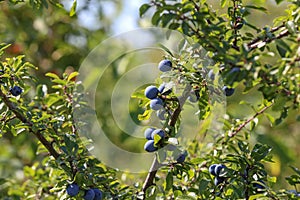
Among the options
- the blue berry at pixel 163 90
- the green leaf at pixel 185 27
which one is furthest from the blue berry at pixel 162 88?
the green leaf at pixel 185 27

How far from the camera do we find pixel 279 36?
987 millimetres

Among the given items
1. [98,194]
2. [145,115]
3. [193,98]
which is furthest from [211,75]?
[98,194]

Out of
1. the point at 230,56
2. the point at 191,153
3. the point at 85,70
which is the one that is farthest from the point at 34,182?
the point at 85,70

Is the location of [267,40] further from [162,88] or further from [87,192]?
[87,192]

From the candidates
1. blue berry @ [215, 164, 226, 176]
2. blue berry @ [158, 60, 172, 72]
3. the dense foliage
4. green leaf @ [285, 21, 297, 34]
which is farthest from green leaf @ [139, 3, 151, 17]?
blue berry @ [215, 164, 226, 176]

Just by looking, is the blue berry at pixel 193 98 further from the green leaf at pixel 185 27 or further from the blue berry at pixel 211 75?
the green leaf at pixel 185 27

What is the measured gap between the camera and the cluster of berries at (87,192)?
1129 mm

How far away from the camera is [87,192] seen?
3.77ft

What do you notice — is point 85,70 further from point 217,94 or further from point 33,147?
point 217,94

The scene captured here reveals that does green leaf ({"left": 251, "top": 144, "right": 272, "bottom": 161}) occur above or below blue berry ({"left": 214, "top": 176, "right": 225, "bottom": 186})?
above

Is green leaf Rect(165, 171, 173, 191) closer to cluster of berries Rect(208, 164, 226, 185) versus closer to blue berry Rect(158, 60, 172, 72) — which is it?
cluster of berries Rect(208, 164, 226, 185)

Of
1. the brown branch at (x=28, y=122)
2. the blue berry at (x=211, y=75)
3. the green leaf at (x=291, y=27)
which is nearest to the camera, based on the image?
the green leaf at (x=291, y=27)

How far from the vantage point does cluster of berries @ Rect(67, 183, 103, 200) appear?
1129 millimetres

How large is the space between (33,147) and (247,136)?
1.27 m
